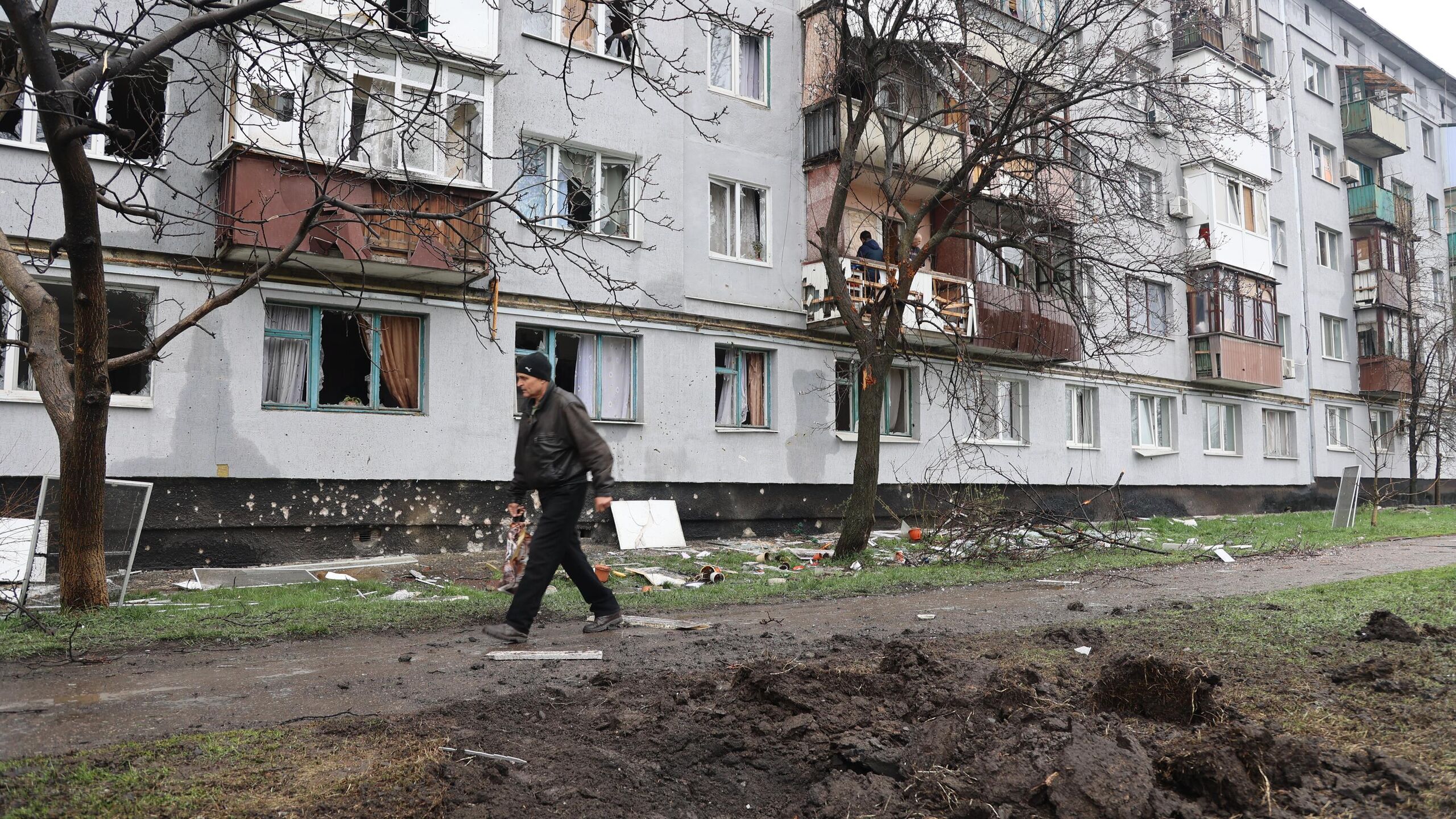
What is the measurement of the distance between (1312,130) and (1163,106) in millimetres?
25607

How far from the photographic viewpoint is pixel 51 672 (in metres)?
6.08

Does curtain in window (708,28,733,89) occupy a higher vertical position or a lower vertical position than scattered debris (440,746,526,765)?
higher

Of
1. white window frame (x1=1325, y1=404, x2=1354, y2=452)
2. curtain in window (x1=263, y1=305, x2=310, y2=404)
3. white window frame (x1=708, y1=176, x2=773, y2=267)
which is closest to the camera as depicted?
curtain in window (x1=263, y1=305, x2=310, y2=404)

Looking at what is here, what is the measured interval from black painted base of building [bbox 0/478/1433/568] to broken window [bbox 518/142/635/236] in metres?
4.51

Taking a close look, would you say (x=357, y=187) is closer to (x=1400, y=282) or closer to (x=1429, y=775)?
(x=1429, y=775)

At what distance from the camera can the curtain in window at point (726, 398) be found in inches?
747

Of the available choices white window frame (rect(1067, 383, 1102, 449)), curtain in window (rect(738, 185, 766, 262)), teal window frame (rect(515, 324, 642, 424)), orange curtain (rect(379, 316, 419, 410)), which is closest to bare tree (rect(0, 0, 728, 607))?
orange curtain (rect(379, 316, 419, 410))

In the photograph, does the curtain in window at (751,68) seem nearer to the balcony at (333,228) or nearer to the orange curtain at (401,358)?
the balcony at (333,228)

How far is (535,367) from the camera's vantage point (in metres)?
7.40

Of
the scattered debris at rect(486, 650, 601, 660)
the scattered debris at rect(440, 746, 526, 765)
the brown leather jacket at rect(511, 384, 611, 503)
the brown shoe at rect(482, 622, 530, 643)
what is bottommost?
the scattered debris at rect(486, 650, 601, 660)

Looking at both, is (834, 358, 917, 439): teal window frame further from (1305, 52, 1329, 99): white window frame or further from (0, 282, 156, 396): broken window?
(1305, 52, 1329, 99): white window frame

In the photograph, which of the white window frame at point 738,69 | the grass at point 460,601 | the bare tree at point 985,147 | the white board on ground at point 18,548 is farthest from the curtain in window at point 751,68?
the white board on ground at point 18,548

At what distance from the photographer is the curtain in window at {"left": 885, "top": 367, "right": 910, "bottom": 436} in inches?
860

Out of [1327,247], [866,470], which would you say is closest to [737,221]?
[866,470]
